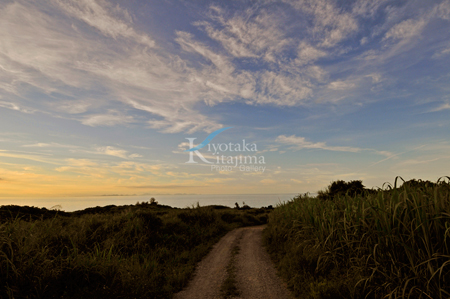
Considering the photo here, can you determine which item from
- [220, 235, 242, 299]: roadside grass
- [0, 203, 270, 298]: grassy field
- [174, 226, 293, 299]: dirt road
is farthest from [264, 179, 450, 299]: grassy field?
[0, 203, 270, 298]: grassy field

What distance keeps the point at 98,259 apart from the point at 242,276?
17.5 feet

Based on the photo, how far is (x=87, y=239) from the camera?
12492 mm

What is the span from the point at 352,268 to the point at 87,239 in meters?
12.5

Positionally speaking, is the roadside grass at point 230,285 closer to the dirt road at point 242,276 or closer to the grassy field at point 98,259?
the dirt road at point 242,276

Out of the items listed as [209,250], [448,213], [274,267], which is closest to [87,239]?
[209,250]

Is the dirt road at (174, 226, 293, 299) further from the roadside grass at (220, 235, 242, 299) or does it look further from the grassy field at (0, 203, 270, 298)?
the grassy field at (0, 203, 270, 298)

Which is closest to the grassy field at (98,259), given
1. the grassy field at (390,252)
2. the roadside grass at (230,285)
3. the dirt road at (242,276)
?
the dirt road at (242,276)

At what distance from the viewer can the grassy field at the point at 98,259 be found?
586 cm

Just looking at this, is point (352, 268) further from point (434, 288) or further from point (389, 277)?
point (434, 288)

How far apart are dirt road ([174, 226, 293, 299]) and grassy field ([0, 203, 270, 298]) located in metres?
0.58

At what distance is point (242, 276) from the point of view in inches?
370

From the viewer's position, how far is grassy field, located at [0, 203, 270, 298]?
19.2ft

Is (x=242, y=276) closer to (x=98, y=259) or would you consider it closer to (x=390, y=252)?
(x=98, y=259)

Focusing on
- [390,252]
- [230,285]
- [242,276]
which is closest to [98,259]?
[230,285]
